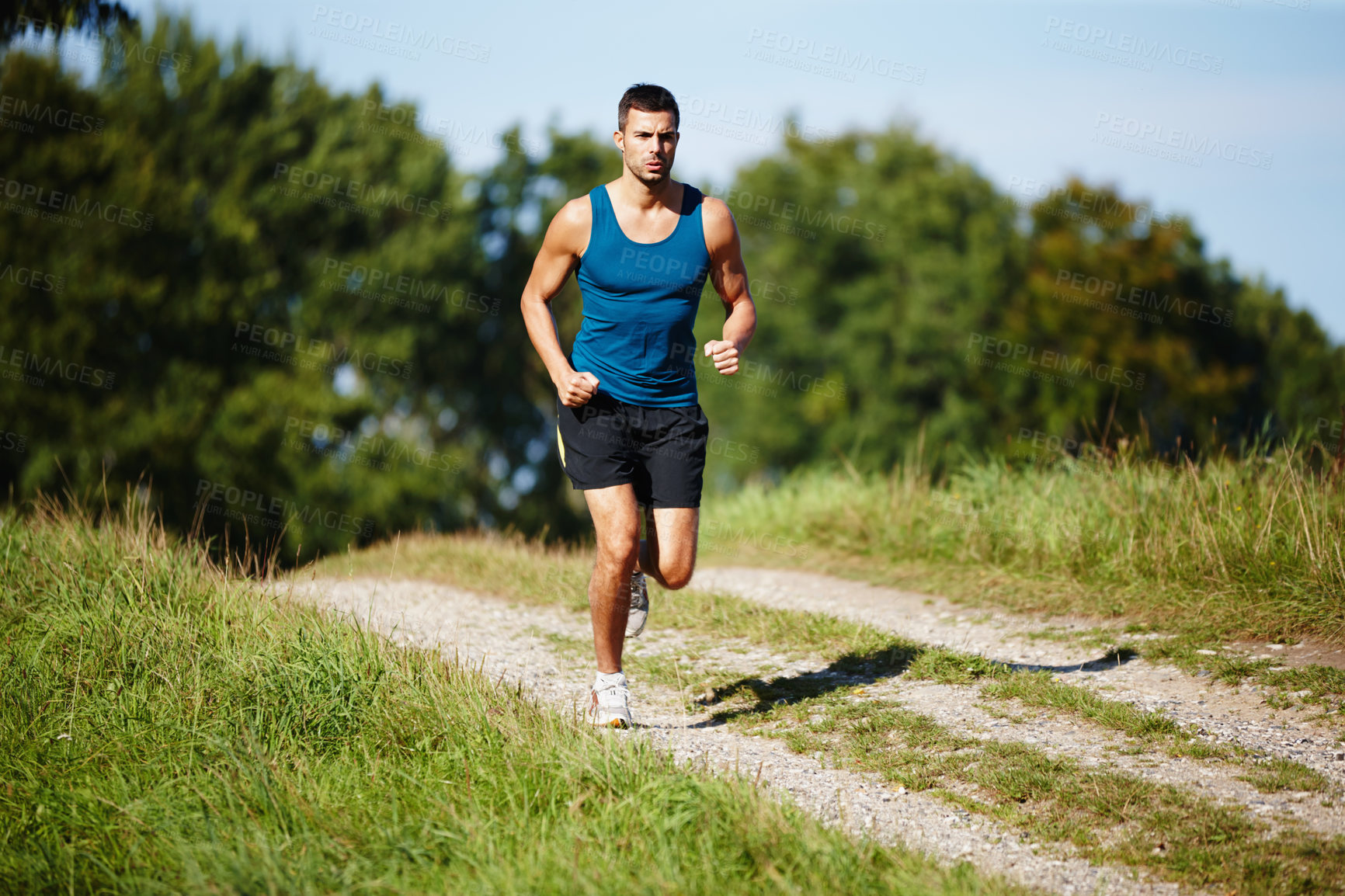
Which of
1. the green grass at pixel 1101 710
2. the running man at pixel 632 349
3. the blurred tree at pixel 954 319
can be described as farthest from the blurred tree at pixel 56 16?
the blurred tree at pixel 954 319

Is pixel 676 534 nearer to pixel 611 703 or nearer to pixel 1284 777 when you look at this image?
pixel 611 703

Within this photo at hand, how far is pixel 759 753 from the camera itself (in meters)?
4.18

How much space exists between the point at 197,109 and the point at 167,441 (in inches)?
299

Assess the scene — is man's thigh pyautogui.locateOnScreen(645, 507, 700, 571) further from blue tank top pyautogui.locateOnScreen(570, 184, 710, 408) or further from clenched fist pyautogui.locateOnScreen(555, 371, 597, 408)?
clenched fist pyautogui.locateOnScreen(555, 371, 597, 408)

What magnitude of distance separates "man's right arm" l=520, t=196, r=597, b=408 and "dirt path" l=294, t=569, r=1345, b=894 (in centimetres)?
130

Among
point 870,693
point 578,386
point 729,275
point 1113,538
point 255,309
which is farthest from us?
point 255,309

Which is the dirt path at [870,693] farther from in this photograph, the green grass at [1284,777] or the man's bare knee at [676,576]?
the man's bare knee at [676,576]

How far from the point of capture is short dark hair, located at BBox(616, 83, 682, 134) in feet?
14.4

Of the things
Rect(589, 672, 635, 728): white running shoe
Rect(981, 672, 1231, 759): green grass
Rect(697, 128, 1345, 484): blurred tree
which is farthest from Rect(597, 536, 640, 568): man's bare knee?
Rect(697, 128, 1345, 484): blurred tree

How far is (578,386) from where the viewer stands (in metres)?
4.25

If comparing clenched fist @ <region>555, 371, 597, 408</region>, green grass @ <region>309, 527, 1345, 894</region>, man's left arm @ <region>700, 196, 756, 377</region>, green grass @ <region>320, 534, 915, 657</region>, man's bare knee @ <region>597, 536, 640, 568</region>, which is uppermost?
man's left arm @ <region>700, 196, 756, 377</region>

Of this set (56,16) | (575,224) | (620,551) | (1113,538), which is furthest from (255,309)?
(620,551)

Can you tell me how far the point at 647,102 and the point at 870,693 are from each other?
2778 millimetres

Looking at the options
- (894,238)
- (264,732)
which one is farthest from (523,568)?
(894,238)
